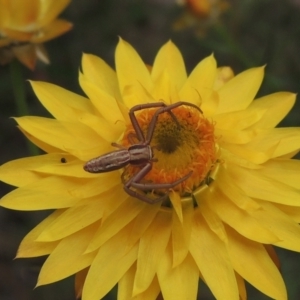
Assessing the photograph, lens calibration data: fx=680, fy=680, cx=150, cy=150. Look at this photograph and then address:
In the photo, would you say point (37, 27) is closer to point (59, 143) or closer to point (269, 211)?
point (59, 143)

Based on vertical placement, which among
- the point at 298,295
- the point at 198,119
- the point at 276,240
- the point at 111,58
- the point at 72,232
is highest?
the point at 111,58

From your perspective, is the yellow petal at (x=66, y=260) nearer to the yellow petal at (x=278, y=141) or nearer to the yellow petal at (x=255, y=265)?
the yellow petal at (x=255, y=265)

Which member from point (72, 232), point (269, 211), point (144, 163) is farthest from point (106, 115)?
point (269, 211)

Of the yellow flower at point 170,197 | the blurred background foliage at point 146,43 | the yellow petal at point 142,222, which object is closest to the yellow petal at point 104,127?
the yellow flower at point 170,197

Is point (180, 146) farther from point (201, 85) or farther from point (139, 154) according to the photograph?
point (201, 85)

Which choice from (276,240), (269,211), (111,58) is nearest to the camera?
(276,240)
